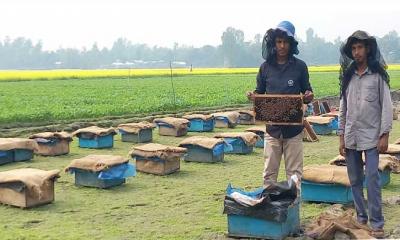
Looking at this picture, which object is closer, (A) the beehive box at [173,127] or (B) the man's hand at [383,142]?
(B) the man's hand at [383,142]

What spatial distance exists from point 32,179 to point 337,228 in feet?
12.5

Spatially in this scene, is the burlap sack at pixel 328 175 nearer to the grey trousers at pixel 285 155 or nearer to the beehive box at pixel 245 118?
the grey trousers at pixel 285 155

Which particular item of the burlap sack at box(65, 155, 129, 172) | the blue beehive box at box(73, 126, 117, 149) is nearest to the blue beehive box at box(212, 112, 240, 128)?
the blue beehive box at box(73, 126, 117, 149)

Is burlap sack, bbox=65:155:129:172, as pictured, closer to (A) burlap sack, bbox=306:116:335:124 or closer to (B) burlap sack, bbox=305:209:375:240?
(B) burlap sack, bbox=305:209:375:240

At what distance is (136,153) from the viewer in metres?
9.07

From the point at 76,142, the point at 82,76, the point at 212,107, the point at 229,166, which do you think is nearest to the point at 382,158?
the point at 229,166

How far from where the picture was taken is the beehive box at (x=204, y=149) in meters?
10.1

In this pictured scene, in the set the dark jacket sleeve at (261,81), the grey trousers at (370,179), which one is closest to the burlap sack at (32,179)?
the dark jacket sleeve at (261,81)

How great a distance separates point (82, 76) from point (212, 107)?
28086mm

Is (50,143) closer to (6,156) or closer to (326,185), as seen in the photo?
(6,156)

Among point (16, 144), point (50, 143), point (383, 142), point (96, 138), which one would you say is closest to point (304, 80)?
point (383, 142)

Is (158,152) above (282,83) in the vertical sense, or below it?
below

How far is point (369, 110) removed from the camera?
16.3ft

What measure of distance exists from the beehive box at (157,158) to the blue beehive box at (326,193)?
2795 mm
